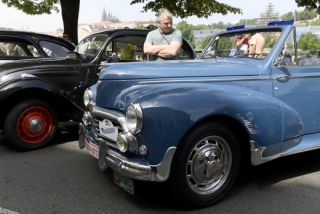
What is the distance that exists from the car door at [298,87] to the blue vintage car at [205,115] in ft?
0.04

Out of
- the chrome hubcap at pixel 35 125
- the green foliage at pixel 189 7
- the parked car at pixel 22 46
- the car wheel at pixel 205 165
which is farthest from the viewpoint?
the green foliage at pixel 189 7

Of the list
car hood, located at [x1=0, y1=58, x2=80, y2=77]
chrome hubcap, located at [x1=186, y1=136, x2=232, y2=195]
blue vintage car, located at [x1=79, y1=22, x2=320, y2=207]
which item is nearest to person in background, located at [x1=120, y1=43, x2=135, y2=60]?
car hood, located at [x1=0, y1=58, x2=80, y2=77]

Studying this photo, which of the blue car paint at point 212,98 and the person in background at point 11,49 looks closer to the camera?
the blue car paint at point 212,98

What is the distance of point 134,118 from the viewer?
2639 millimetres

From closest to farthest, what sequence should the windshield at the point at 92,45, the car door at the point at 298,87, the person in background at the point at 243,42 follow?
the car door at the point at 298,87 < the person in background at the point at 243,42 < the windshield at the point at 92,45

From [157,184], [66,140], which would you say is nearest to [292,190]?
[157,184]

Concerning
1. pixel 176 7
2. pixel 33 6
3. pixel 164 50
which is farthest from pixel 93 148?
pixel 33 6

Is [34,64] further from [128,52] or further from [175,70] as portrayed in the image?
[175,70]

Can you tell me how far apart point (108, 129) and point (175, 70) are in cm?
83

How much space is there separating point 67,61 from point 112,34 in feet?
2.81

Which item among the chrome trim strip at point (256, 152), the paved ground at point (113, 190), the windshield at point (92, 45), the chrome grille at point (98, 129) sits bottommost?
the paved ground at point (113, 190)

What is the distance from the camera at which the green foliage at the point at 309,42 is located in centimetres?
375

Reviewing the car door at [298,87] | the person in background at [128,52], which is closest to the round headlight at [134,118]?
the car door at [298,87]

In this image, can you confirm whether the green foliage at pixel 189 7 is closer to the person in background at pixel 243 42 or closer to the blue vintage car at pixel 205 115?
the person in background at pixel 243 42
